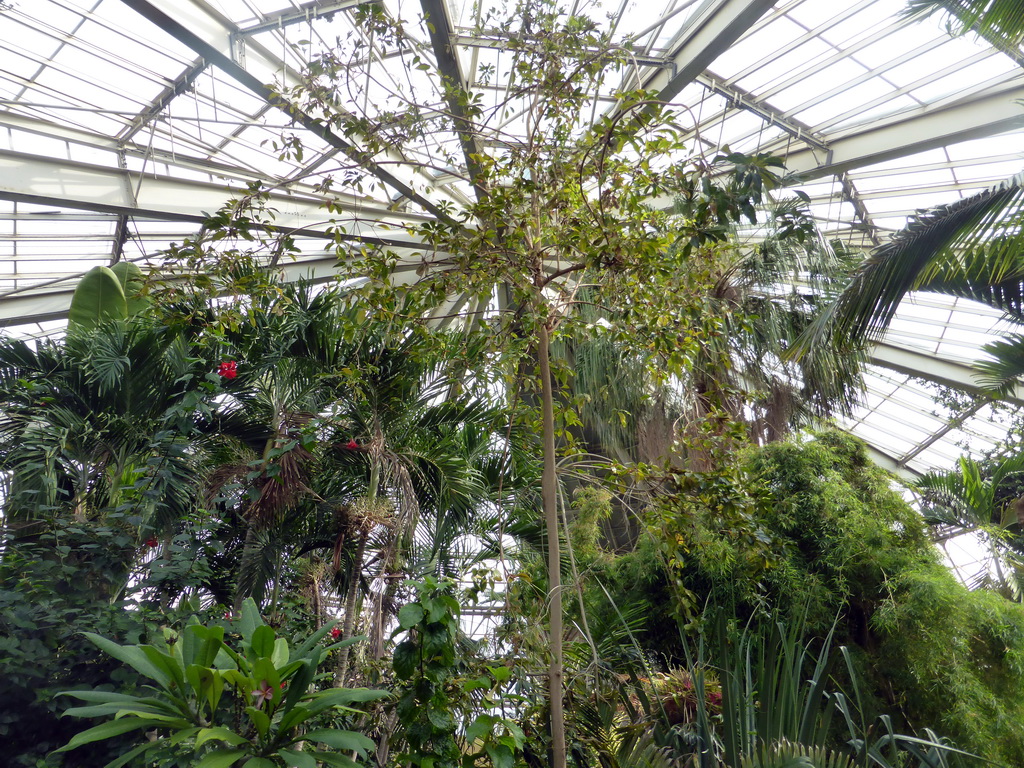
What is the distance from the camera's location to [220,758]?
2201 millimetres

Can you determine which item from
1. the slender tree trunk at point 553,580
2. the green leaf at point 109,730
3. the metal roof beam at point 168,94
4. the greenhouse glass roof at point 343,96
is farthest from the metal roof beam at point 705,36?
the green leaf at point 109,730

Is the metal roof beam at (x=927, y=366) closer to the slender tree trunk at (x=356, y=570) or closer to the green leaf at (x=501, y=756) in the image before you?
the slender tree trunk at (x=356, y=570)

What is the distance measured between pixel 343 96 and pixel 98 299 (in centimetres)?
259

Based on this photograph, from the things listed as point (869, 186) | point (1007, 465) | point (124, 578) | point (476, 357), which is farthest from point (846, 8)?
point (124, 578)

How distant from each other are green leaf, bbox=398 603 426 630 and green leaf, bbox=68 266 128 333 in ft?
14.4

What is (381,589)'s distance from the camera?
4859 millimetres

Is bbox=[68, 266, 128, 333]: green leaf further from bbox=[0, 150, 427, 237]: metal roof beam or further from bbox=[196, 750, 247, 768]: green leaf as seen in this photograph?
bbox=[196, 750, 247, 768]: green leaf

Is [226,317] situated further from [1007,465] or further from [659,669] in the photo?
[1007,465]

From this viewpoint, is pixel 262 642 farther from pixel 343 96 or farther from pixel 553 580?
pixel 343 96

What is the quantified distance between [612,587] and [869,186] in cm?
609

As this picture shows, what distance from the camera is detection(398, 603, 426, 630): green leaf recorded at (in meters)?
2.23

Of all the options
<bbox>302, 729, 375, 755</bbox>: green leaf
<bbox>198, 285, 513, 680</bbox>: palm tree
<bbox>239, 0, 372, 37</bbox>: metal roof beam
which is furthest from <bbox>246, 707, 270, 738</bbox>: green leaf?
<bbox>239, 0, 372, 37</bbox>: metal roof beam

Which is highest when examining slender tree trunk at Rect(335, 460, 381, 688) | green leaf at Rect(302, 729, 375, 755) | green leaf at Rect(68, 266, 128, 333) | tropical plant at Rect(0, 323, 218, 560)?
green leaf at Rect(68, 266, 128, 333)

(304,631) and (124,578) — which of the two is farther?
(304,631)
